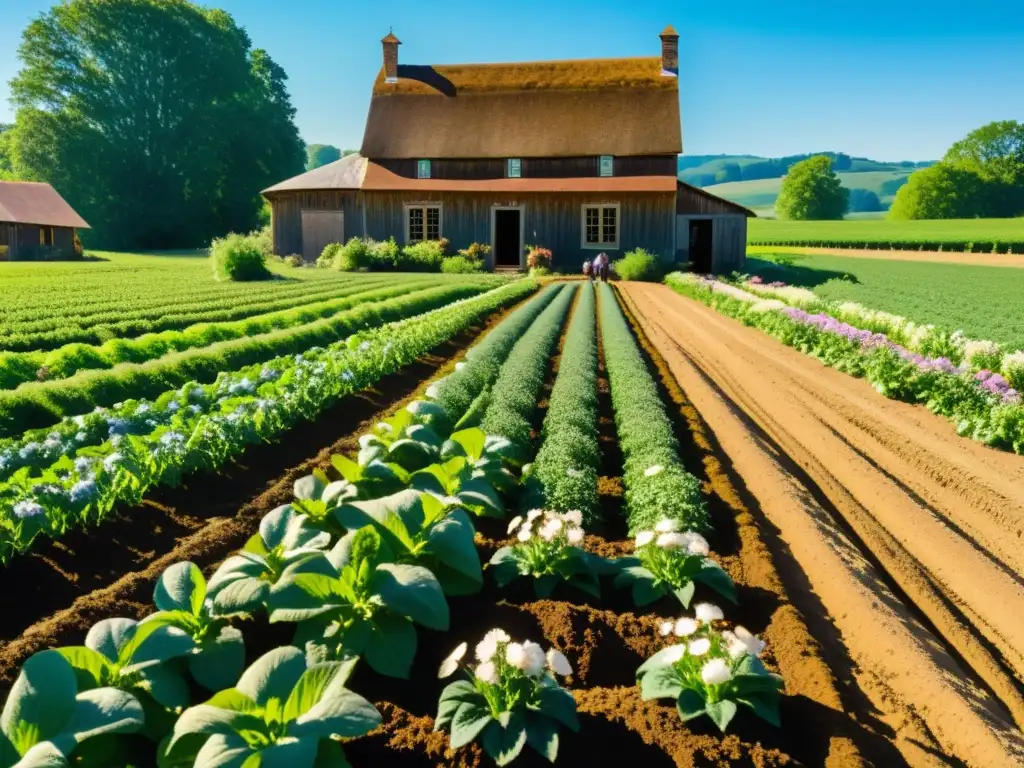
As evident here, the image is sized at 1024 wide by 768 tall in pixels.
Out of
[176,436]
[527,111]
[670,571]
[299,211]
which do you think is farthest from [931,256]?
[176,436]

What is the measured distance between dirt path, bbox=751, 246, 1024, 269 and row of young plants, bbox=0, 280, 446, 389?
110 ft

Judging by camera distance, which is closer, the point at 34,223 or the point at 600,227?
the point at 600,227

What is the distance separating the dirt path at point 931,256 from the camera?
4000 centimetres

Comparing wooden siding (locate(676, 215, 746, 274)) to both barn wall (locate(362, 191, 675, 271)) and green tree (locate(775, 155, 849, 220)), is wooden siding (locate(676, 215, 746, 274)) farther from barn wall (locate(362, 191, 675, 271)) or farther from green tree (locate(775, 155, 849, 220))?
green tree (locate(775, 155, 849, 220))

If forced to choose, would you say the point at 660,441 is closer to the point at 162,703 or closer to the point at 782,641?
the point at 782,641

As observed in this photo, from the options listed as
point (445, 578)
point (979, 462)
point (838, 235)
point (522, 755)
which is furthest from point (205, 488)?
point (838, 235)

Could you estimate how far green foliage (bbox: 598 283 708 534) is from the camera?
5078 millimetres

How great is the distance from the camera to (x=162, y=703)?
2852 mm

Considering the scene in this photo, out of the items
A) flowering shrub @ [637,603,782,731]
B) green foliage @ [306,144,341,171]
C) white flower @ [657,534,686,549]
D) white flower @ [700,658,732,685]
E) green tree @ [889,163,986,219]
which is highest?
green foliage @ [306,144,341,171]

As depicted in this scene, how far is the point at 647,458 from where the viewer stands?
6125 millimetres

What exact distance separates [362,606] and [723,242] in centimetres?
2904

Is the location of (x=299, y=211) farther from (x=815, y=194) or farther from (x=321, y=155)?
(x=321, y=155)

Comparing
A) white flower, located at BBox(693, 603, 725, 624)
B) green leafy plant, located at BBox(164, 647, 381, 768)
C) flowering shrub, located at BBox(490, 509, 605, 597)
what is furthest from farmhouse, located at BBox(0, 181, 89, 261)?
white flower, located at BBox(693, 603, 725, 624)

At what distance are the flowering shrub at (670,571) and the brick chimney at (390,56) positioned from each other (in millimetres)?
Answer: 32935
